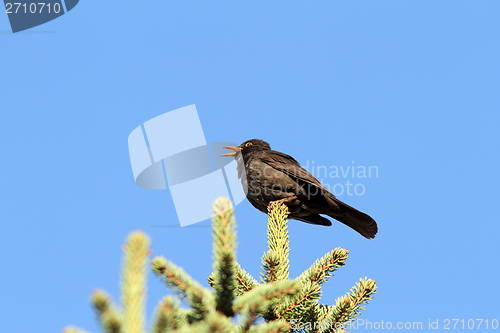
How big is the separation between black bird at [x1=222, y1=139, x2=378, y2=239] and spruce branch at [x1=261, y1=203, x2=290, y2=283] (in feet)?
6.19

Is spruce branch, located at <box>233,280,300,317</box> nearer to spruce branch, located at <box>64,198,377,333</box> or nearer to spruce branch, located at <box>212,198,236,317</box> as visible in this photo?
spruce branch, located at <box>64,198,377,333</box>

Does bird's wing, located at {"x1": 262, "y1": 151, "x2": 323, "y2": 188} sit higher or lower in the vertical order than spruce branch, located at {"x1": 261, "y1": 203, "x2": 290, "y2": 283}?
higher

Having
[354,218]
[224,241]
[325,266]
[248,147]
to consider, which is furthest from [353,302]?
[248,147]

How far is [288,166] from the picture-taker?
5648 mm

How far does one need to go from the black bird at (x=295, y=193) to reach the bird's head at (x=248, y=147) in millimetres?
617

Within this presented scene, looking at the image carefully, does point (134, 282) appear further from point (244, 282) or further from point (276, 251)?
point (276, 251)

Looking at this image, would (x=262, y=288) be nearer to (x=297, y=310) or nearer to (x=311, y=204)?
(x=297, y=310)

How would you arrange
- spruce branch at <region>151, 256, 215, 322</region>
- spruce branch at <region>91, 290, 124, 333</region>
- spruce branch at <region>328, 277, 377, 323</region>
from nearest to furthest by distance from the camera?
1. spruce branch at <region>91, 290, 124, 333</region>
2. spruce branch at <region>151, 256, 215, 322</region>
3. spruce branch at <region>328, 277, 377, 323</region>

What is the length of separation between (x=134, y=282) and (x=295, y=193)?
4.45 metres

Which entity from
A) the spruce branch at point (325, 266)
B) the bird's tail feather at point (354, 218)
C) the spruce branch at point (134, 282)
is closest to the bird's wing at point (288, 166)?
the bird's tail feather at point (354, 218)

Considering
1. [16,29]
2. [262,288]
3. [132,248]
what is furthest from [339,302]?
[16,29]

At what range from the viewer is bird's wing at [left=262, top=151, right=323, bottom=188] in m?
5.45

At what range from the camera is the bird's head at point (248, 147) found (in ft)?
21.3

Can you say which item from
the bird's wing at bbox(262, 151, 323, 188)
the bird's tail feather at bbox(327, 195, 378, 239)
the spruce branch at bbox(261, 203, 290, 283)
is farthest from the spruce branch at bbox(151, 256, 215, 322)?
the bird's tail feather at bbox(327, 195, 378, 239)
